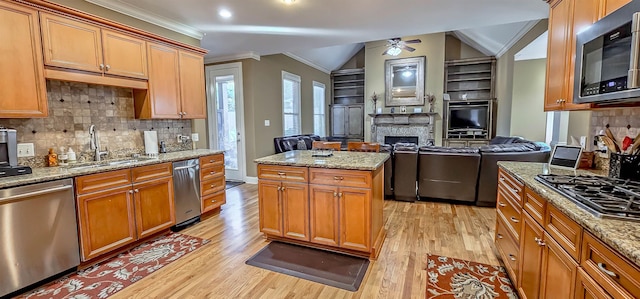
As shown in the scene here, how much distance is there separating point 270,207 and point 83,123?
209 centimetres

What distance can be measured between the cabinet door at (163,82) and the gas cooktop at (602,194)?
3.62 metres

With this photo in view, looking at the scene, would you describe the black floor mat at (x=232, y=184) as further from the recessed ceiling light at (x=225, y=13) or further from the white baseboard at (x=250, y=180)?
the recessed ceiling light at (x=225, y=13)

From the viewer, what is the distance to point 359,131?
9.28 metres

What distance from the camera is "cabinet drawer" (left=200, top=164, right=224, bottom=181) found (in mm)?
3488

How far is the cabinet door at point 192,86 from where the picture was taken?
353cm

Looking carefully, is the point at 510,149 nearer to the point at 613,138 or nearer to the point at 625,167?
the point at 613,138

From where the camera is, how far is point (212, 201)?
3.67m

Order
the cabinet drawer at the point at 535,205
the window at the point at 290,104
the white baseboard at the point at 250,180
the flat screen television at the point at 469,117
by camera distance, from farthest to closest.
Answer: the flat screen television at the point at 469,117, the window at the point at 290,104, the white baseboard at the point at 250,180, the cabinet drawer at the point at 535,205

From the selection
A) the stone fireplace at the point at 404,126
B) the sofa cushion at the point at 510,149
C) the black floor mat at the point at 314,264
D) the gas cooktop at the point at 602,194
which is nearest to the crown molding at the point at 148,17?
the black floor mat at the point at 314,264

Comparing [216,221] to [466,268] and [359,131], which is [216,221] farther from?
[359,131]

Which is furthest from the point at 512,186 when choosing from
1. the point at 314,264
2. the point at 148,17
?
the point at 148,17

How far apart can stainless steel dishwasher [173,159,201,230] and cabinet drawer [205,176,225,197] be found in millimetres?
83

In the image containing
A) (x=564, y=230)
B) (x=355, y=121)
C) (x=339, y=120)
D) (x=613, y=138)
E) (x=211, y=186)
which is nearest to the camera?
(x=564, y=230)

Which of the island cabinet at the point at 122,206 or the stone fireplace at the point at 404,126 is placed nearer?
the island cabinet at the point at 122,206
